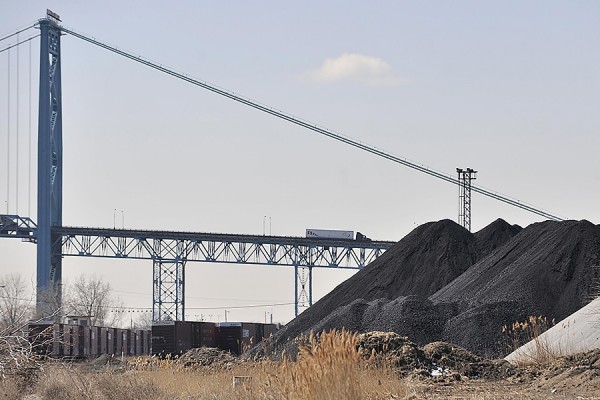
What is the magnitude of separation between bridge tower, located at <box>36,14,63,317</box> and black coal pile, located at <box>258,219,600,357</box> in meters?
50.1

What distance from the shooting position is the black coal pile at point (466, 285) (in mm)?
36000

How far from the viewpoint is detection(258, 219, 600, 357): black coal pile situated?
36.0 metres

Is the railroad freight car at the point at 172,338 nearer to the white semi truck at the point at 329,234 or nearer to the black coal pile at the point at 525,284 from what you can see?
the black coal pile at the point at 525,284

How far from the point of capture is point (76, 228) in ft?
330

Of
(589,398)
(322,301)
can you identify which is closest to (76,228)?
(322,301)

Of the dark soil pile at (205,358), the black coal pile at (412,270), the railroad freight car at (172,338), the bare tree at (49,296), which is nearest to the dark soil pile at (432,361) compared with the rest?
the dark soil pile at (205,358)

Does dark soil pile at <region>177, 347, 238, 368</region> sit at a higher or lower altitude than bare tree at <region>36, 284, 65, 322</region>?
lower

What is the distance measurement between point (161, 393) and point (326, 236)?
9135cm

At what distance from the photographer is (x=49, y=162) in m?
98.2

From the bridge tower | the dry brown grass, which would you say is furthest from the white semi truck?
the dry brown grass

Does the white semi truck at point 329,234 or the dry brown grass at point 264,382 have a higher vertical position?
the white semi truck at point 329,234

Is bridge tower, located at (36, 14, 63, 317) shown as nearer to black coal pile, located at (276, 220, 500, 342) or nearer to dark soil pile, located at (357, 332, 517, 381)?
black coal pile, located at (276, 220, 500, 342)

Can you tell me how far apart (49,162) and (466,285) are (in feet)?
208

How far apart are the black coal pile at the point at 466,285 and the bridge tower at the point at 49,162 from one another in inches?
1974
